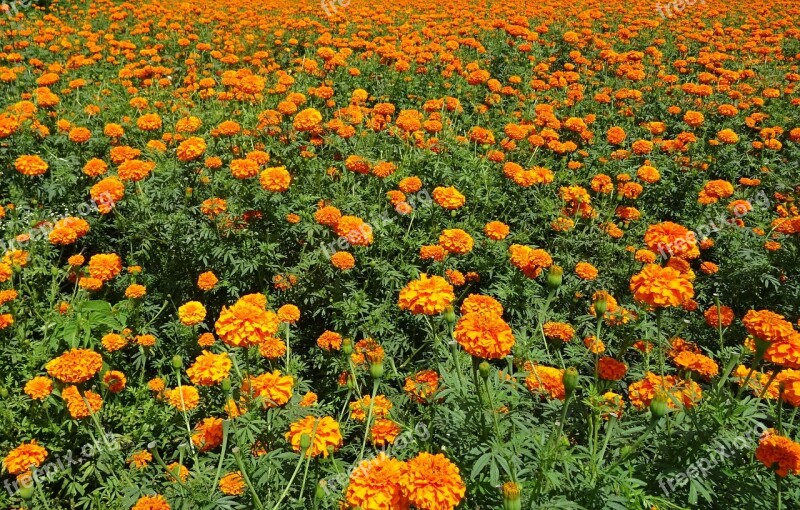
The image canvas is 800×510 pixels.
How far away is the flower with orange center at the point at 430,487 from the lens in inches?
52.8

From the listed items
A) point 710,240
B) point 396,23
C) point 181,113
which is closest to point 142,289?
point 181,113

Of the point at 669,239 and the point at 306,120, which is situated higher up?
the point at 306,120

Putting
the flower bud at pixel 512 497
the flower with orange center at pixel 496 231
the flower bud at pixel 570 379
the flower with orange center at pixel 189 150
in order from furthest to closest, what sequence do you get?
the flower with orange center at pixel 189 150, the flower with orange center at pixel 496 231, the flower bud at pixel 570 379, the flower bud at pixel 512 497

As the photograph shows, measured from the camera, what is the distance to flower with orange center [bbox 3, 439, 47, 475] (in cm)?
209

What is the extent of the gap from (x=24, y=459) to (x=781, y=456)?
268 cm

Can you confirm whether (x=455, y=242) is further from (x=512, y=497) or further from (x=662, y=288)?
(x=512, y=497)

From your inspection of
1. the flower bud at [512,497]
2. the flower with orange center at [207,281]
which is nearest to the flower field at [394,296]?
the flower bud at [512,497]

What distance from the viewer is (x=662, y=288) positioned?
1.86 m

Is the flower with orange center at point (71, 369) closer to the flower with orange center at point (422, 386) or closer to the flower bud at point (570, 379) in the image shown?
the flower with orange center at point (422, 386)

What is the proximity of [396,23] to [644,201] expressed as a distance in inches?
199

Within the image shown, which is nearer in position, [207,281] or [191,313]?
[191,313]

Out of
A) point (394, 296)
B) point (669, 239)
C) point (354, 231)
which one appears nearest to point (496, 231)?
point (394, 296)

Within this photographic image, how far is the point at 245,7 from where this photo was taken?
7.95 metres

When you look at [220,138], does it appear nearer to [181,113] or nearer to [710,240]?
[181,113]
